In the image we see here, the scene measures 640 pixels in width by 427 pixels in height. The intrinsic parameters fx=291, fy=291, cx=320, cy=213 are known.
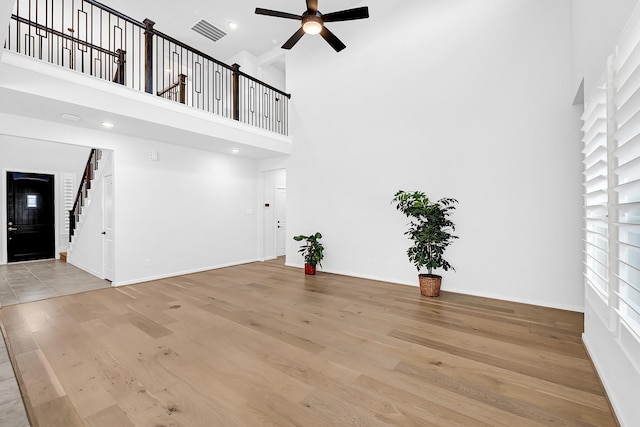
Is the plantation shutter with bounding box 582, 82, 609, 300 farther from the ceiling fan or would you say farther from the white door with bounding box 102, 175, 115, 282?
the white door with bounding box 102, 175, 115, 282

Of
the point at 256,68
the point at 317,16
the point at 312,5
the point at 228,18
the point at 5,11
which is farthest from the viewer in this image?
the point at 256,68

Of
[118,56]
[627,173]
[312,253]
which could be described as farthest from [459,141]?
[118,56]

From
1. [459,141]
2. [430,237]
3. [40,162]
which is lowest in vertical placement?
[430,237]

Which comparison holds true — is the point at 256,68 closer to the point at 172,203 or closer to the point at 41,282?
the point at 172,203

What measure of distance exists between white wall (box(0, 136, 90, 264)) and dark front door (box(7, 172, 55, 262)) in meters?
0.10

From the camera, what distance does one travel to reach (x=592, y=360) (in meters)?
2.39

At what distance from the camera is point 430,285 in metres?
4.24

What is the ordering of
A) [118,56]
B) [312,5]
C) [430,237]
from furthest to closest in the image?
1. [118,56]
2. [430,237]
3. [312,5]

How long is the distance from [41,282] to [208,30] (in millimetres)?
6161

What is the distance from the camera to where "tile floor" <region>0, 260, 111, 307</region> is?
437 cm

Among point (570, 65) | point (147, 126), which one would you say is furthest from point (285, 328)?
point (570, 65)

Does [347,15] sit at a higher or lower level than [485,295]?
higher

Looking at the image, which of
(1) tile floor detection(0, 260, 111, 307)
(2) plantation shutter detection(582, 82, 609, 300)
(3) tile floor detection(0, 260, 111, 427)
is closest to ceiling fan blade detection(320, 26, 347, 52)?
(2) plantation shutter detection(582, 82, 609, 300)

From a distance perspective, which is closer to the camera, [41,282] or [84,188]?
[41,282]
